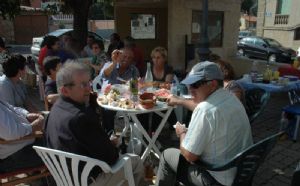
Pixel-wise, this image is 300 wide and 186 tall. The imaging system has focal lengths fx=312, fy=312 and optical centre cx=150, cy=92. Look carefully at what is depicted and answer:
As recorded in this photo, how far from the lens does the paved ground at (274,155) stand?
11.5 feet

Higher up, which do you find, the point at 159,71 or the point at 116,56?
the point at 116,56

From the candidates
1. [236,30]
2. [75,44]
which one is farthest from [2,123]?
[236,30]

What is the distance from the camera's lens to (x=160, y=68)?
4.53 m

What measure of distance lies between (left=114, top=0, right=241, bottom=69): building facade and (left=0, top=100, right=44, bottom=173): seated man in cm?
687

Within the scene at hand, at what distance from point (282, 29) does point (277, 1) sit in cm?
258

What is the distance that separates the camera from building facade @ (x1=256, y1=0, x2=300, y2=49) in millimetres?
24062

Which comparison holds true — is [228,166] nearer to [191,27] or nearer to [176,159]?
[176,159]

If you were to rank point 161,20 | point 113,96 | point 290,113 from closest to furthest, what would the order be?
point 113,96 → point 290,113 → point 161,20

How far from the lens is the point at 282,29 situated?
82.0 feet

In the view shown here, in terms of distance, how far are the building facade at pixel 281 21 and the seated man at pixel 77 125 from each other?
24579 mm

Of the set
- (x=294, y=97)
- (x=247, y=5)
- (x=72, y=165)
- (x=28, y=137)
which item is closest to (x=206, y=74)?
(x=72, y=165)

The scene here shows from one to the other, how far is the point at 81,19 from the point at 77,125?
714 cm

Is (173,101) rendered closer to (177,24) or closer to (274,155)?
(274,155)

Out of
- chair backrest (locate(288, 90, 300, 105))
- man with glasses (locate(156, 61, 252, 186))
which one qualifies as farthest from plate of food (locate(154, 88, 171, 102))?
chair backrest (locate(288, 90, 300, 105))
